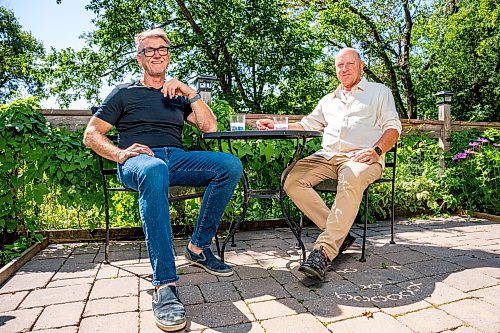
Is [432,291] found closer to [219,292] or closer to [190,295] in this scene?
[219,292]

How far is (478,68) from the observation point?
1060cm

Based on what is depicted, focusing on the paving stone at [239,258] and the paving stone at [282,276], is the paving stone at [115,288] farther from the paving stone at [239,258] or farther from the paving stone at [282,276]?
the paving stone at [282,276]

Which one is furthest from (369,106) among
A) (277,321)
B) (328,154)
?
(277,321)

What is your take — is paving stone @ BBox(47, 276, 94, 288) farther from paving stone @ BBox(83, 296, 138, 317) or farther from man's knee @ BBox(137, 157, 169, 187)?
man's knee @ BBox(137, 157, 169, 187)

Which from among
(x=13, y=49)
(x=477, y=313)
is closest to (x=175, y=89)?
(x=477, y=313)

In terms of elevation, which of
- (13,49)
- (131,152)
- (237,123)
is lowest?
(131,152)

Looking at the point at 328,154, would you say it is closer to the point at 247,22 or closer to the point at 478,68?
the point at 247,22

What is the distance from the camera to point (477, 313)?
159 cm

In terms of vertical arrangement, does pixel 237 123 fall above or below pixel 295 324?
above

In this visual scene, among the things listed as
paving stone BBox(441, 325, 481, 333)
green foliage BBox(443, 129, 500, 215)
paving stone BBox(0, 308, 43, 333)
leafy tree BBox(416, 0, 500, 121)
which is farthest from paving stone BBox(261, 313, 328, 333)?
leafy tree BBox(416, 0, 500, 121)

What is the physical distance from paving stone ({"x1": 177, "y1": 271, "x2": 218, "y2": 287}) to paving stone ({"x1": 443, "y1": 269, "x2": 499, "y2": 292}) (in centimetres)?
123

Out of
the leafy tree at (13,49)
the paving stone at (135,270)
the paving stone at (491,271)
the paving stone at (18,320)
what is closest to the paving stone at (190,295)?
the paving stone at (135,270)

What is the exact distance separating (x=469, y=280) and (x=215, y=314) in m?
1.34

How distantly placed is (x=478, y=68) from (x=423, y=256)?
10.3m
